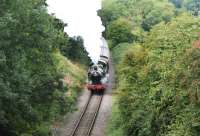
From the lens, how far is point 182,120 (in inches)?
936

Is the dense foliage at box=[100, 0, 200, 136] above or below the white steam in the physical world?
below

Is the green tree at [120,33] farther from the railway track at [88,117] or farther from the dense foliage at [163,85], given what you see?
the dense foliage at [163,85]

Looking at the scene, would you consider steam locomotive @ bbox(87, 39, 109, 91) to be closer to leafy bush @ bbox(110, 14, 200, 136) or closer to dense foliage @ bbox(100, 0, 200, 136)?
dense foliage @ bbox(100, 0, 200, 136)

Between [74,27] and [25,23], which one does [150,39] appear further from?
[74,27]

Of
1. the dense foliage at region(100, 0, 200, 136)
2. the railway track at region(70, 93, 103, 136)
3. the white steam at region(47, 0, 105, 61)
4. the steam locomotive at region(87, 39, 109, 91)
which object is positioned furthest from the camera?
the white steam at region(47, 0, 105, 61)

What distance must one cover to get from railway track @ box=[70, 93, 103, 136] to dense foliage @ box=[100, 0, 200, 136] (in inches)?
62.9

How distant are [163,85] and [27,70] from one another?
6.78 metres

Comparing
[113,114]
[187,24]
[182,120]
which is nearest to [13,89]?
[182,120]

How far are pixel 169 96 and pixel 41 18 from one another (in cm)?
744

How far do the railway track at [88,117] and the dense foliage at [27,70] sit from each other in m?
4.60

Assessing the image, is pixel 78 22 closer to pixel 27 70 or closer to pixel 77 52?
pixel 77 52

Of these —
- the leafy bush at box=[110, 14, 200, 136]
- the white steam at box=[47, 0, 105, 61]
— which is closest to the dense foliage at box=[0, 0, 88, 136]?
the leafy bush at box=[110, 14, 200, 136]

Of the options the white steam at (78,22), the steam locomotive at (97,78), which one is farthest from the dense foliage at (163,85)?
the white steam at (78,22)

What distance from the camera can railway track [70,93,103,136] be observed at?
36.6 m
